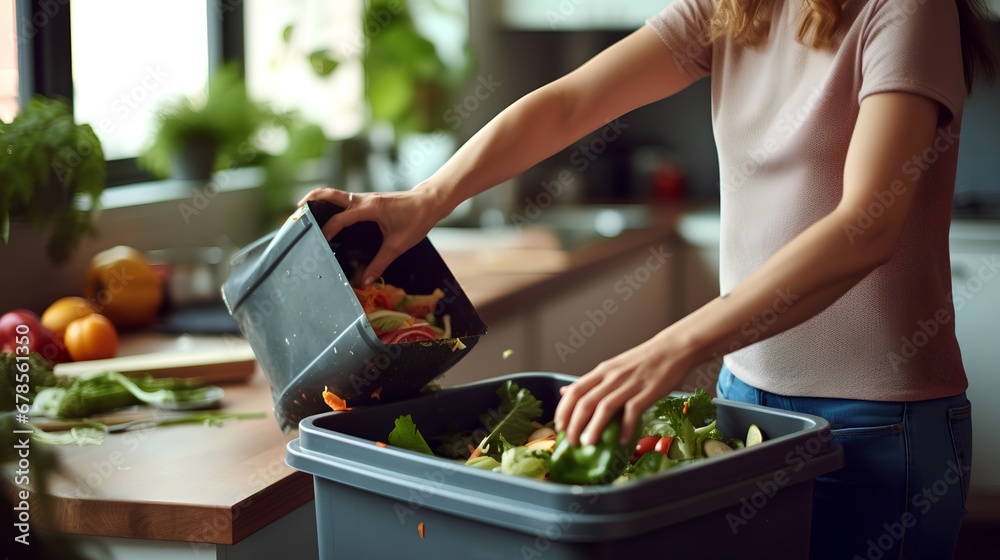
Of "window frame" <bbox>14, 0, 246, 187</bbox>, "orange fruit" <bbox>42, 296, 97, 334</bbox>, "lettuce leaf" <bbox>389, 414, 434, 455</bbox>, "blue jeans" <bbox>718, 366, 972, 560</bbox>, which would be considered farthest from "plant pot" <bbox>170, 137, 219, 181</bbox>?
"blue jeans" <bbox>718, 366, 972, 560</bbox>

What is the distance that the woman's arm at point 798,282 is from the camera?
751mm

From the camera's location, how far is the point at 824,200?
1.11m

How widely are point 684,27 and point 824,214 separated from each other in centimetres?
28

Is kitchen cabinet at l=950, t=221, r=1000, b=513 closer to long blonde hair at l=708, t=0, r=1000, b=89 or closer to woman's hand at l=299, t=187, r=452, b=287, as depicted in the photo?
long blonde hair at l=708, t=0, r=1000, b=89

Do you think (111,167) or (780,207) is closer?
(780,207)

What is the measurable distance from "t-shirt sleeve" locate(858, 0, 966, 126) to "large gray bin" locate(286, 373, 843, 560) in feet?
1.01

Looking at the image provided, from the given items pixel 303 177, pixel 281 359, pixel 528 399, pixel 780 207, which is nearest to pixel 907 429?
pixel 780 207

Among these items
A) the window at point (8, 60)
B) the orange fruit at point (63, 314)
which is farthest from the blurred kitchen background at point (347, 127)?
the orange fruit at point (63, 314)

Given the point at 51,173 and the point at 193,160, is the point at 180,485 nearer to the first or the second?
Answer: the point at 51,173

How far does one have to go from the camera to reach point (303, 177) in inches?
114

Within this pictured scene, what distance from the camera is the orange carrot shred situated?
1.04 m

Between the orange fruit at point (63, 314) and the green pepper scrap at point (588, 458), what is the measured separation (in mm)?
1169

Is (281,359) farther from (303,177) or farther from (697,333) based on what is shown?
(303,177)

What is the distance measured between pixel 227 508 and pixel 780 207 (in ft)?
2.22
